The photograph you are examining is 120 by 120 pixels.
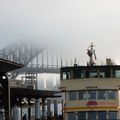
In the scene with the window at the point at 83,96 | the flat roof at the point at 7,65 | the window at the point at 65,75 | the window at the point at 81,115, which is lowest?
the window at the point at 81,115

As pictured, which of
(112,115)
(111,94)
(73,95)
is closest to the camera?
(112,115)

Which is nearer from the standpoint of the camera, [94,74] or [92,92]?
[92,92]

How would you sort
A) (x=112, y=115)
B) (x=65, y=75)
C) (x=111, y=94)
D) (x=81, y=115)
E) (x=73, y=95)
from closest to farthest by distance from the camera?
1. (x=112, y=115)
2. (x=81, y=115)
3. (x=111, y=94)
4. (x=73, y=95)
5. (x=65, y=75)

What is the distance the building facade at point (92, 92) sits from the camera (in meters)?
35.1

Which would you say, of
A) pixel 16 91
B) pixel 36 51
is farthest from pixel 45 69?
pixel 16 91

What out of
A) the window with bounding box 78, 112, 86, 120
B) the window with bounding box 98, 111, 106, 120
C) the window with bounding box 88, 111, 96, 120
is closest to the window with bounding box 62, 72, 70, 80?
the window with bounding box 78, 112, 86, 120

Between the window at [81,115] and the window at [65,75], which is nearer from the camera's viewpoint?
the window at [81,115]

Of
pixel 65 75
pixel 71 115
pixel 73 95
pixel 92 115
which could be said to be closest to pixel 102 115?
→ pixel 92 115

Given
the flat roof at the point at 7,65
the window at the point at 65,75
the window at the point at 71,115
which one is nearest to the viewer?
the flat roof at the point at 7,65

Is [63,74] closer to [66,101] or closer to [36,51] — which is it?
[66,101]

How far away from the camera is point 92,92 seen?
35562mm

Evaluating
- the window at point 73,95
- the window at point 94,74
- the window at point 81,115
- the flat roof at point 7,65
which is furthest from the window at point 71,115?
the flat roof at point 7,65

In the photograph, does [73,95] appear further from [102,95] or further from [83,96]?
[102,95]

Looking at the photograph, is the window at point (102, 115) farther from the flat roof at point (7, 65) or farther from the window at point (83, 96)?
the flat roof at point (7, 65)
